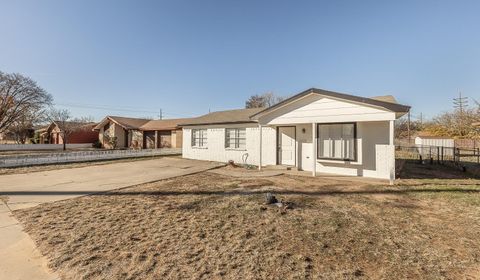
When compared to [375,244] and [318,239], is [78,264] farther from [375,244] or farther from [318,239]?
[375,244]

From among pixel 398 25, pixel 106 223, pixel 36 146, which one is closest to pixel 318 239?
pixel 106 223

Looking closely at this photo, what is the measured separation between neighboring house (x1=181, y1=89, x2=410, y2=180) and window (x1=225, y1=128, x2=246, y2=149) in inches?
22.7

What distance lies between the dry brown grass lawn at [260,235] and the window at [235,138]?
24.3 feet

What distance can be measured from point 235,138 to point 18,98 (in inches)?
1228

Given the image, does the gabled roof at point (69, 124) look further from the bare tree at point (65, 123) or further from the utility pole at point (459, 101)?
the utility pole at point (459, 101)

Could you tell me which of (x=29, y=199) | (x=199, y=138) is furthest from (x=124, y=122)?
(x=29, y=199)

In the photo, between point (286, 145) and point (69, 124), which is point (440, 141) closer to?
point (286, 145)

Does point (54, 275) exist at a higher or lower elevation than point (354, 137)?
lower

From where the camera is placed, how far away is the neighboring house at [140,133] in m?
26.6

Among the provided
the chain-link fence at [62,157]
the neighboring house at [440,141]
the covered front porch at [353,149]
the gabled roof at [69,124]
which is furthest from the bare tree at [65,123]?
the neighboring house at [440,141]

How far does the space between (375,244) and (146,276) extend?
360 cm

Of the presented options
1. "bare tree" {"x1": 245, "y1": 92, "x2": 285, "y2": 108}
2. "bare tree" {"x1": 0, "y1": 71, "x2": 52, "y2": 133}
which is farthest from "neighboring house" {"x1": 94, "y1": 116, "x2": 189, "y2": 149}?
"bare tree" {"x1": 245, "y1": 92, "x2": 285, "y2": 108}

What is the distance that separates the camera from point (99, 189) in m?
8.16

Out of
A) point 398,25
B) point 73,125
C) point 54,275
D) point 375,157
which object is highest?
point 398,25
